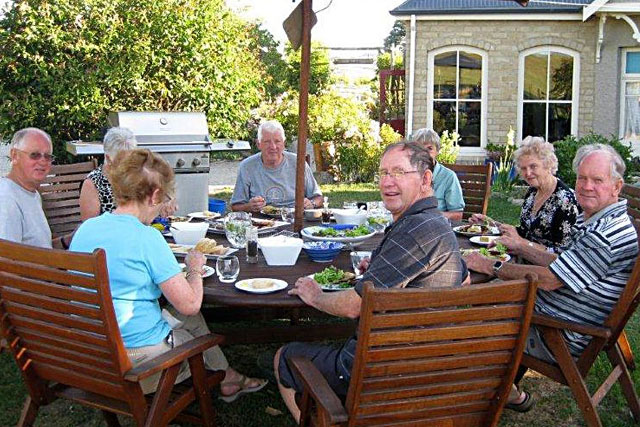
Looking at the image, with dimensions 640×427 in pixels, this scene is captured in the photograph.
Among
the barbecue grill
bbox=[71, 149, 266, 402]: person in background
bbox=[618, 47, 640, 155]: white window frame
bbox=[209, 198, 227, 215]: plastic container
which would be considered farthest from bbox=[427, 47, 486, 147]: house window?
bbox=[71, 149, 266, 402]: person in background

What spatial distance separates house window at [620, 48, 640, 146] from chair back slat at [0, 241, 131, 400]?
1248 cm

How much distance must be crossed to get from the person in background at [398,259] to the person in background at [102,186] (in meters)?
1.97

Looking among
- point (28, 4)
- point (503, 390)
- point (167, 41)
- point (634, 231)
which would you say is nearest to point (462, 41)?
point (167, 41)

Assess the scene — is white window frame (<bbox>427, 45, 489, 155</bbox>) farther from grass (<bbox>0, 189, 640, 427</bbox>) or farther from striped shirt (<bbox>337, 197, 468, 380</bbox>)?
striped shirt (<bbox>337, 197, 468, 380</bbox>)

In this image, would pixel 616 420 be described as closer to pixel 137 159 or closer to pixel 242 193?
pixel 137 159

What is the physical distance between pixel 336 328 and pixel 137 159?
5.53 feet

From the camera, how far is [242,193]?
5516 millimetres

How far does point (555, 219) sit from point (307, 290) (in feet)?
6.46

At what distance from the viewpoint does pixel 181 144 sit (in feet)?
25.5

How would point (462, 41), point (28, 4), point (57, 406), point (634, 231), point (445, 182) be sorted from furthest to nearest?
point (462, 41), point (28, 4), point (445, 182), point (57, 406), point (634, 231)

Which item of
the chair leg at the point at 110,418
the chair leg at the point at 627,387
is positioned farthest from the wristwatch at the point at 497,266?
the chair leg at the point at 110,418

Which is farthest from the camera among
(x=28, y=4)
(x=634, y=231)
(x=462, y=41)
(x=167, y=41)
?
(x=462, y=41)

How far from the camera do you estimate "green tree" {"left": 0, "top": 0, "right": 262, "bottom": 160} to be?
882 centimetres

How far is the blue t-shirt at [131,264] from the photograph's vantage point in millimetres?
2664
